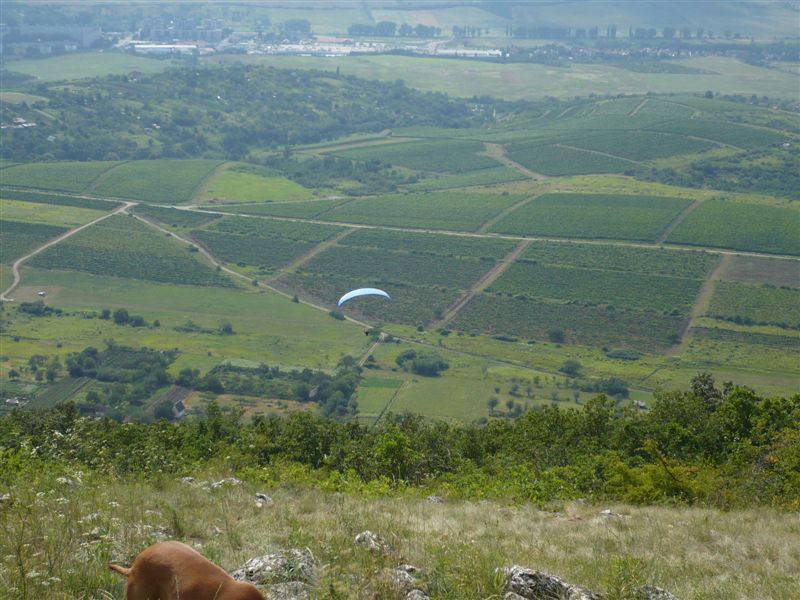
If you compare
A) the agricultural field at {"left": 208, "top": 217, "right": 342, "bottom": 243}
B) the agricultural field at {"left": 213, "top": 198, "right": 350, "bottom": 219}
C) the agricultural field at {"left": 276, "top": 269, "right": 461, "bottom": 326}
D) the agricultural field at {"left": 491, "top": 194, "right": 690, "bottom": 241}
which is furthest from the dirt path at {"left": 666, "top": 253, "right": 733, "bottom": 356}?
the agricultural field at {"left": 213, "top": 198, "right": 350, "bottom": 219}

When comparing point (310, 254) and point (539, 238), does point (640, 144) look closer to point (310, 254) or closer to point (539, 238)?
point (539, 238)

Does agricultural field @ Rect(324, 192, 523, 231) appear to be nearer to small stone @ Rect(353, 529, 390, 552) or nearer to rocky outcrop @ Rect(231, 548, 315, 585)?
small stone @ Rect(353, 529, 390, 552)

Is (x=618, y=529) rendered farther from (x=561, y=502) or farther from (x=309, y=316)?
(x=309, y=316)

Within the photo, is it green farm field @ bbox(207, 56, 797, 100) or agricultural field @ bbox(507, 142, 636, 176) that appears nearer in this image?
agricultural field @ bbox(507, 142, 636, 176)

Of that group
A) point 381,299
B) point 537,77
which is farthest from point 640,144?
point 381,299

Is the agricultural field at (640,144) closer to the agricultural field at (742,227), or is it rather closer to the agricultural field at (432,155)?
the agricultural field at (432,155)

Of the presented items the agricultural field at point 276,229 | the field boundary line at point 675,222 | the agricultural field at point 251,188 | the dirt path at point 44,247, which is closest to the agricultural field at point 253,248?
the agricultural field at point 276,229

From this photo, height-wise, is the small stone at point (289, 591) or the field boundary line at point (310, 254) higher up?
the small stone at point (289, 591)
